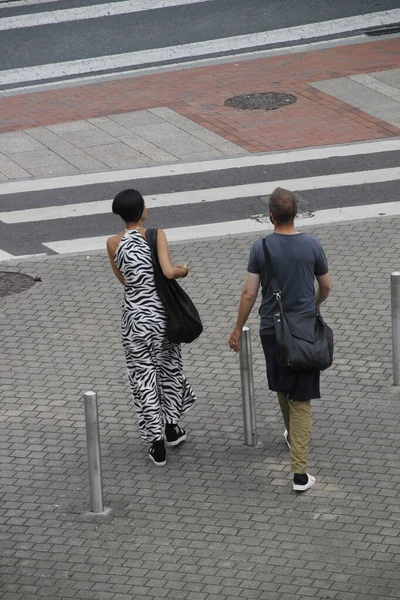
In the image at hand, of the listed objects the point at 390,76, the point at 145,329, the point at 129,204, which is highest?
the point at 129,204

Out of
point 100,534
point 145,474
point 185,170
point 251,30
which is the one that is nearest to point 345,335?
point 145,474

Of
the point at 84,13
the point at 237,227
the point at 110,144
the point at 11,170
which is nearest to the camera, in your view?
the point at 237,227

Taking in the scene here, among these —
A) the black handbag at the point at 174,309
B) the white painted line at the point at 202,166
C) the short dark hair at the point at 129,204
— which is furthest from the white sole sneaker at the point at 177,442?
the white painted line at the point at 202,166

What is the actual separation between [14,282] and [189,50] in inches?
385

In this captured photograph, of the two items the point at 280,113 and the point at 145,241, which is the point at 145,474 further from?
the point at 280,113

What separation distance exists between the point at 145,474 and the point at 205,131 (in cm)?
876

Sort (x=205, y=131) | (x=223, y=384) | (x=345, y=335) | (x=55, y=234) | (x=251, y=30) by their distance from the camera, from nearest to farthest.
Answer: (x=223, y=384) < (x=345, y=335) < (x=55, y=234) < (x=205, y=131) < (x=251, y=30)

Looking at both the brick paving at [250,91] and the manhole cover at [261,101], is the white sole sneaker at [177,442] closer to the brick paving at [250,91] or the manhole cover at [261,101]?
the brick paving at [250,91]

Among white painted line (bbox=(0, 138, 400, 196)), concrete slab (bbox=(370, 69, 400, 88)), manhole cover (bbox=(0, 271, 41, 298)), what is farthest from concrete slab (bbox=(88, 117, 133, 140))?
manhole cover (bbox=(0, 271, 41, 298))

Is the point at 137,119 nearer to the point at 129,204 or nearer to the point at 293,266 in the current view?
the point at 129,204

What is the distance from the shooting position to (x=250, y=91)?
1817 cm

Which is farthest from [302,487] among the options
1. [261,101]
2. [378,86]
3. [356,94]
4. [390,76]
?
[390,76]

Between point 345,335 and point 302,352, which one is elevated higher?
point 302,352

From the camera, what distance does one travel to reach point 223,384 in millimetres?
9766
